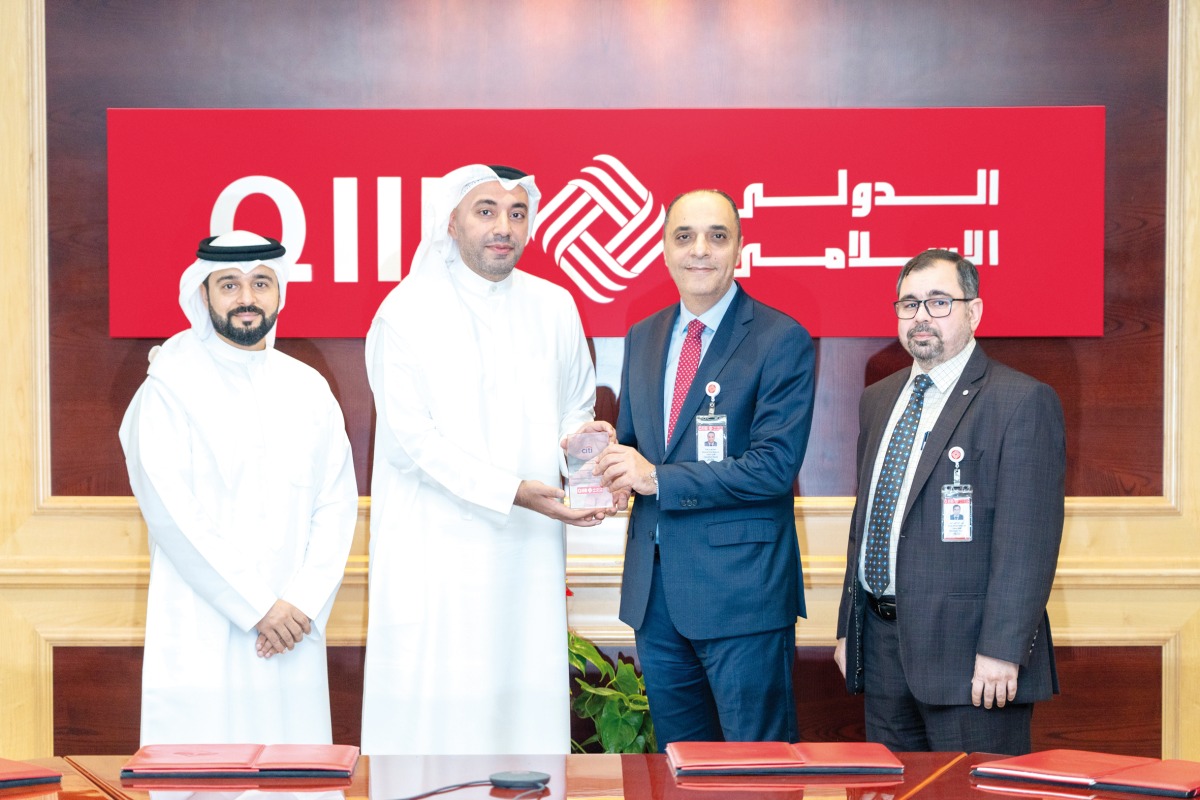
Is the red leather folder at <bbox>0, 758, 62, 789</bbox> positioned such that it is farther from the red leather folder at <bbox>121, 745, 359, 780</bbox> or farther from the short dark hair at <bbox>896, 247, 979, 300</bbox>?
the short dark hair at <bbox>896, 247, 979, 300</bbox>

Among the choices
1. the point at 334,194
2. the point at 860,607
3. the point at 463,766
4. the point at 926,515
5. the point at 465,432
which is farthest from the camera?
the point at 334,194

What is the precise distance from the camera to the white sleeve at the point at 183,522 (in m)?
3.19

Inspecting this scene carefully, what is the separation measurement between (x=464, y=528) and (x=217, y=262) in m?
1.05

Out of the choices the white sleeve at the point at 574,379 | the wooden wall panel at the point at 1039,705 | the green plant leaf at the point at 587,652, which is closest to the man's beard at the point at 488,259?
the white sleeve at the point at 574,379

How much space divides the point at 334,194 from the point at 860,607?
2378 millimetres

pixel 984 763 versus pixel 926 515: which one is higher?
pixel 926 515

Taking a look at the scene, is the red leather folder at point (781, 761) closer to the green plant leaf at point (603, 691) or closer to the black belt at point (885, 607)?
the black belt at point (885, 607)

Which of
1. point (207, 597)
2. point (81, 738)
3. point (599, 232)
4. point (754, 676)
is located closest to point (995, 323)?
point (599, 232)

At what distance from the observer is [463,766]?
200cm

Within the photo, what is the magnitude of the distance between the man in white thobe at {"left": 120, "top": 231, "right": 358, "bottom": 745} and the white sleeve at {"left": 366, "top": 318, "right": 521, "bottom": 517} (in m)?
0.24

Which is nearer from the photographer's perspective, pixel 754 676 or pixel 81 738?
pixel 754 676

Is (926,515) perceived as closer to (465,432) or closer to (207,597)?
(465,432)

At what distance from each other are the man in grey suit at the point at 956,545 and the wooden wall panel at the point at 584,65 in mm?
1280

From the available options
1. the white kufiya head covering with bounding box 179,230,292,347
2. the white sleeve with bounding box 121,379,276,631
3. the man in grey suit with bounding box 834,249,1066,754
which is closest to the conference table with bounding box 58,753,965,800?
the man in grey suit with bounding box 834,249,1066,754
